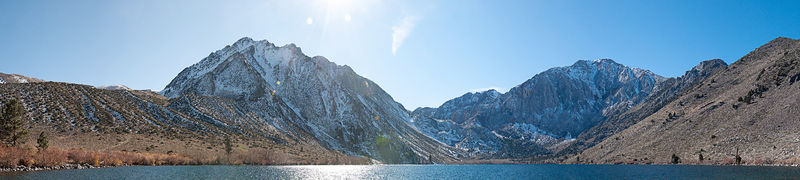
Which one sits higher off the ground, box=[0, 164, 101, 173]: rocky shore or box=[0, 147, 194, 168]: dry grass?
box=[0, 147, 194, 168]: dry grass

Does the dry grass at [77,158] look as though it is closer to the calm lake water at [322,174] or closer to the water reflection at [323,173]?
the calm lake water at [322,174]

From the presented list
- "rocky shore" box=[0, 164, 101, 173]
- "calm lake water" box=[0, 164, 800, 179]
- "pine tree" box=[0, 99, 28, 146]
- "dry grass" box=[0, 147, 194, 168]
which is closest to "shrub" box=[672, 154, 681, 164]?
"calm lake water" box=[0, 164, 800, 179]

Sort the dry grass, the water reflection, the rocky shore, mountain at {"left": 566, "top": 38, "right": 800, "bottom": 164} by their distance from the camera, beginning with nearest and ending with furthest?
the rocky shore, the dry grass, the water reflection, mountain at {"left": 566, "top": 38, "right": 800, "bottom": 164}

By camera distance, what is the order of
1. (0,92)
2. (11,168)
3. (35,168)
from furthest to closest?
(0,92) < (35,168) < (11,168)

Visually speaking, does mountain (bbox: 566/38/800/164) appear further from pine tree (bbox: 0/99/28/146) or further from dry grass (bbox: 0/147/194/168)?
pine tree (bbox: 0/99/28/146)

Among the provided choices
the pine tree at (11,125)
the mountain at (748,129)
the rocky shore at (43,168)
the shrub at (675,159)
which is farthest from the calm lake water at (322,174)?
the shrub at (675,159)

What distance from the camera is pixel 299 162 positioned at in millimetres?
162000

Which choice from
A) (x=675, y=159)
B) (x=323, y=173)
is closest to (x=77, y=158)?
(x=323, y=173)

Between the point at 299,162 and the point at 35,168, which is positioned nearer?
the point at 35,168

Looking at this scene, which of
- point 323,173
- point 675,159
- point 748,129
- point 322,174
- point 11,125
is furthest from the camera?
point 675,159

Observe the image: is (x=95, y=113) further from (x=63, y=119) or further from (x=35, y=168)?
(x=35, y=168)

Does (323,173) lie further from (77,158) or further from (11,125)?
(11,125)

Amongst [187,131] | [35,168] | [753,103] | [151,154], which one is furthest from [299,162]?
[753,103]

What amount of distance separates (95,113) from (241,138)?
166 ft
